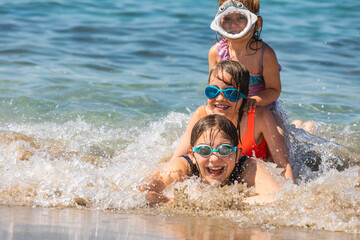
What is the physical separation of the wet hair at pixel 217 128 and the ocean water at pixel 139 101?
37cm

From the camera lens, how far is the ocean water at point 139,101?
409cm

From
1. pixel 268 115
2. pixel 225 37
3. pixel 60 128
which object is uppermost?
pixel 225 37

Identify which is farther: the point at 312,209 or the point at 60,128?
the point at 60,128

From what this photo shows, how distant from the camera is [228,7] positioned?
4836mm

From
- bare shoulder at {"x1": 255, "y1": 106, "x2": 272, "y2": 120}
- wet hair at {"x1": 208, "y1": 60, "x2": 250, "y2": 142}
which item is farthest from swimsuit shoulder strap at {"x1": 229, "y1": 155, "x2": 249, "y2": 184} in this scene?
bare shoulder at {"x1": 255, "y1": 106, "x2": 272, "y2": 120}

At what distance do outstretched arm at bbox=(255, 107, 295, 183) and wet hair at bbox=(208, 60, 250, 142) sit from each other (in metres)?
0.17

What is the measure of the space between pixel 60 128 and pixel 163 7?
11.0 metres

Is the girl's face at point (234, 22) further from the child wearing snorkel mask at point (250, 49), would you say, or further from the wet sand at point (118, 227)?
the wet sand at point (118, 227)

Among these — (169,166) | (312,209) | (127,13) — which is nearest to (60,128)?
(169,166)

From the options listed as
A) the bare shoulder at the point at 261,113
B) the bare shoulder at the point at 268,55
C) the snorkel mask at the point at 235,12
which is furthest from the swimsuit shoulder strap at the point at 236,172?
the snorkel mask at the point at 235,12

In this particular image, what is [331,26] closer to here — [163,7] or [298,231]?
[163,7]

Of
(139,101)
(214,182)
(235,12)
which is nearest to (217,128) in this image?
(214,182)

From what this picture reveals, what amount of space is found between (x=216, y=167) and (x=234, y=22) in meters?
1.37

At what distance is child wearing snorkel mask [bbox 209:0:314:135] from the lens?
4832mm
